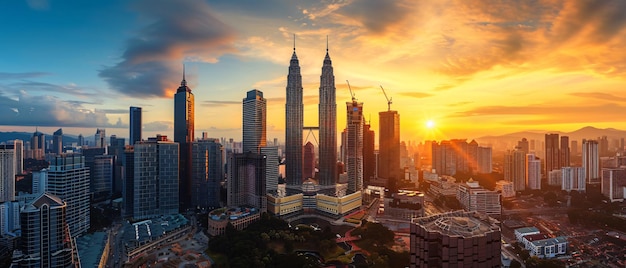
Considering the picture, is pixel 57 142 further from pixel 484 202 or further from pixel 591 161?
pixel 591 161

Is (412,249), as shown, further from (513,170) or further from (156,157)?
(513,170)

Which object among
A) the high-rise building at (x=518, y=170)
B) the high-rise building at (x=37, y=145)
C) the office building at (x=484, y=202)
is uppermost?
the high-rise building at (x=37, y=145)

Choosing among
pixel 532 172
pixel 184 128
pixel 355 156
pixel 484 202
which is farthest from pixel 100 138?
pixel 532 172

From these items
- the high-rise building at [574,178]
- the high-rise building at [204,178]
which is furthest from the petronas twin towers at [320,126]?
the high-rise building at [574,178]

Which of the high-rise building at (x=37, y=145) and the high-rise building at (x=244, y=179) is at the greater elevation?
the high-rise building at (x=37, y=145)

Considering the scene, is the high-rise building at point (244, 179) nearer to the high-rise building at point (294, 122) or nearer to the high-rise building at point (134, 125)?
the high-rise building at point (294, 122)

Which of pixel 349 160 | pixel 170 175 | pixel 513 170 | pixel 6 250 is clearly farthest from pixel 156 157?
pixel 513 170
